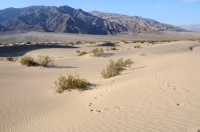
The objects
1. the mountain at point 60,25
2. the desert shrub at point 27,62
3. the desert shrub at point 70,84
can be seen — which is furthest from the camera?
the mountain at point 60,25

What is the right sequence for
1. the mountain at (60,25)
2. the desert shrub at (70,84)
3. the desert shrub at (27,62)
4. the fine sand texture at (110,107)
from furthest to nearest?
the mountain at (60,25) → the desert shrub at (27,62) → the desert shrub at (70,84) → the fine sand texture at (110,107)

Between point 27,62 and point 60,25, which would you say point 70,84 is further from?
point 60,25

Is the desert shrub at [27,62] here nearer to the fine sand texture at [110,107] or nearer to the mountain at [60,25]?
the fine sand texture at [110,107]

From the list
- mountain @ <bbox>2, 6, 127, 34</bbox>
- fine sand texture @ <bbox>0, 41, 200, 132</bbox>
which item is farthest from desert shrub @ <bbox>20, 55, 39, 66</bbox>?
mountain @ <bbox>2, 6, 127, 34</bbox>

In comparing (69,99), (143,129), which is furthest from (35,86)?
(143,129)

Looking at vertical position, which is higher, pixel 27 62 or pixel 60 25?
pixel 60 25

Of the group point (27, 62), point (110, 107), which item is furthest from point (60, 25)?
point (110, 107)

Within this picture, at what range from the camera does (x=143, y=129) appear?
15.5ft

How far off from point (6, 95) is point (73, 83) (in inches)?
110

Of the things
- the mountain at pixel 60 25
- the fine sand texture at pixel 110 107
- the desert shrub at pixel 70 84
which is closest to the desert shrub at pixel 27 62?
the fine sand texture at pixel 110 107

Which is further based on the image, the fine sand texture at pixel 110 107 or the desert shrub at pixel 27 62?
the desert shrub at pixel 27 62

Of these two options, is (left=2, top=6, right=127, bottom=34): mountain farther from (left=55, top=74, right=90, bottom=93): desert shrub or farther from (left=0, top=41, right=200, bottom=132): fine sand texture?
(left=0, top=41, right=200, bottom=132): fine sand texture

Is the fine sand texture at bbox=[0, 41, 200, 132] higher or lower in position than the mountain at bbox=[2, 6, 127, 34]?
lower

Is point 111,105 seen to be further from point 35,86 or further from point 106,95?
point 35,86
